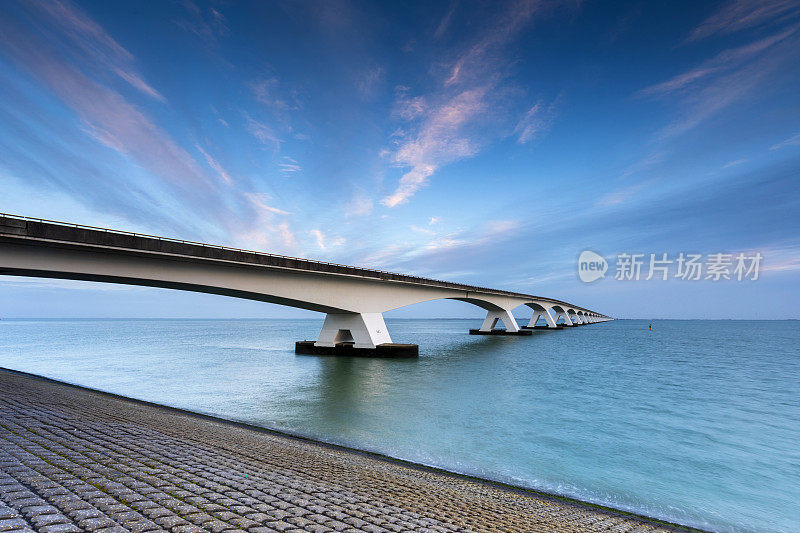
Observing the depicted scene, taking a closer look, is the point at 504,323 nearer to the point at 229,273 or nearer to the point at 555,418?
the point at 229,273

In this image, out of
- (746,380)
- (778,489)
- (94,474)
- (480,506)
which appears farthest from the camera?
(746,380)

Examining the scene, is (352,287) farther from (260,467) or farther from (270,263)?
(260,467)

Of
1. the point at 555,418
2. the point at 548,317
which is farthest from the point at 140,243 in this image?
the point at 548,317

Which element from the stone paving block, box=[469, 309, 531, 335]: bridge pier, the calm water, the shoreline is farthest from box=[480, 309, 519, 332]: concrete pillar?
the stone paving block

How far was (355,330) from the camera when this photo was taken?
1496 inches

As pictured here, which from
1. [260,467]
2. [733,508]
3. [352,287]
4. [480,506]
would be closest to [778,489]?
[733,508]

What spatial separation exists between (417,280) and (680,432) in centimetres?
3059

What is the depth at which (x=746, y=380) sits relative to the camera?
29.1m

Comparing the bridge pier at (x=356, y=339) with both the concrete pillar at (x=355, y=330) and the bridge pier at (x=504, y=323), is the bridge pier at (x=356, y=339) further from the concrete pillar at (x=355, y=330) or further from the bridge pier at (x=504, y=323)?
the bridge pier at (x=504, y=323)

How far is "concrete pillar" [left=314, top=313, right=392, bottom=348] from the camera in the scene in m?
37.3

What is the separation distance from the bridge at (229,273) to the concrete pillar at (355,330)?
0.10 m

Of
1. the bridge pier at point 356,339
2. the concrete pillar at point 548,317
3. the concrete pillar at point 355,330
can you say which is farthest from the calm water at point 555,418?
the concrete pillar at point 548,317

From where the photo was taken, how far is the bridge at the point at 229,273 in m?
19.6

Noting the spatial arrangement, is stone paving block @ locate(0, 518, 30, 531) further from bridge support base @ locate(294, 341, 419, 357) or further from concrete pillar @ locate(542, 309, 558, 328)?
concrete pillar @ locate(542, 309, 558, 328)
